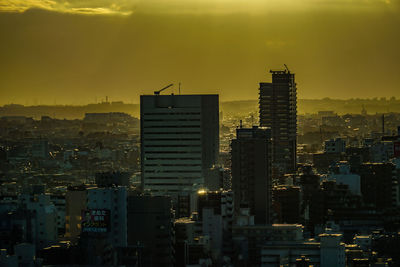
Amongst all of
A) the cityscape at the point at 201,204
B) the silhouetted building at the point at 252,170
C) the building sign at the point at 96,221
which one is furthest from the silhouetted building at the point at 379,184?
the building sign at the point at 96,221

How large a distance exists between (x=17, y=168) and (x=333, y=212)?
29.2 meters

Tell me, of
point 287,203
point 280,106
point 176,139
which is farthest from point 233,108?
point 287,203

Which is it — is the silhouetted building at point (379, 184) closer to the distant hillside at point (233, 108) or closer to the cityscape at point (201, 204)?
the cityscape at point (201, 204)

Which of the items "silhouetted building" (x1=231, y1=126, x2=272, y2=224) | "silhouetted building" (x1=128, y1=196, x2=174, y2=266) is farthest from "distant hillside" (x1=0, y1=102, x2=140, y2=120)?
"silhouetted building" (x1=128, y1=196, x2=174, y2=266)

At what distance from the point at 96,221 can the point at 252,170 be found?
13627mm

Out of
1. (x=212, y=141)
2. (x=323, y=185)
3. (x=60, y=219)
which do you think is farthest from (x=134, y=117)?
(x=60, y=219)

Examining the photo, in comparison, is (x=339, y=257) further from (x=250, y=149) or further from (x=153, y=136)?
(x=153, y=136)

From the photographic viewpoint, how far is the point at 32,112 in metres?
122

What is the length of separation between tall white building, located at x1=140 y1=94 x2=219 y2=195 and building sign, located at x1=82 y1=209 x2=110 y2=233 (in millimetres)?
23759

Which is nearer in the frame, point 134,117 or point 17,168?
point 17,168

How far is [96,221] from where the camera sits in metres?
31.5

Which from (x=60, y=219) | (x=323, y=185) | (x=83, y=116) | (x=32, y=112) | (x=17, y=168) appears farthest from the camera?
(x=83, y=116)

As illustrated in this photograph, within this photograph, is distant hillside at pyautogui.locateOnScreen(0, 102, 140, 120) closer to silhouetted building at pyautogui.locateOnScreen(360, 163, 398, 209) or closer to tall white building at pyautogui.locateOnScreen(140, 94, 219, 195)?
tall white building at pyautogui.locateOnScreen(140, 94, 219, 195)

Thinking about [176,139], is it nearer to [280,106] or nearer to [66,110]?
[280,106]
